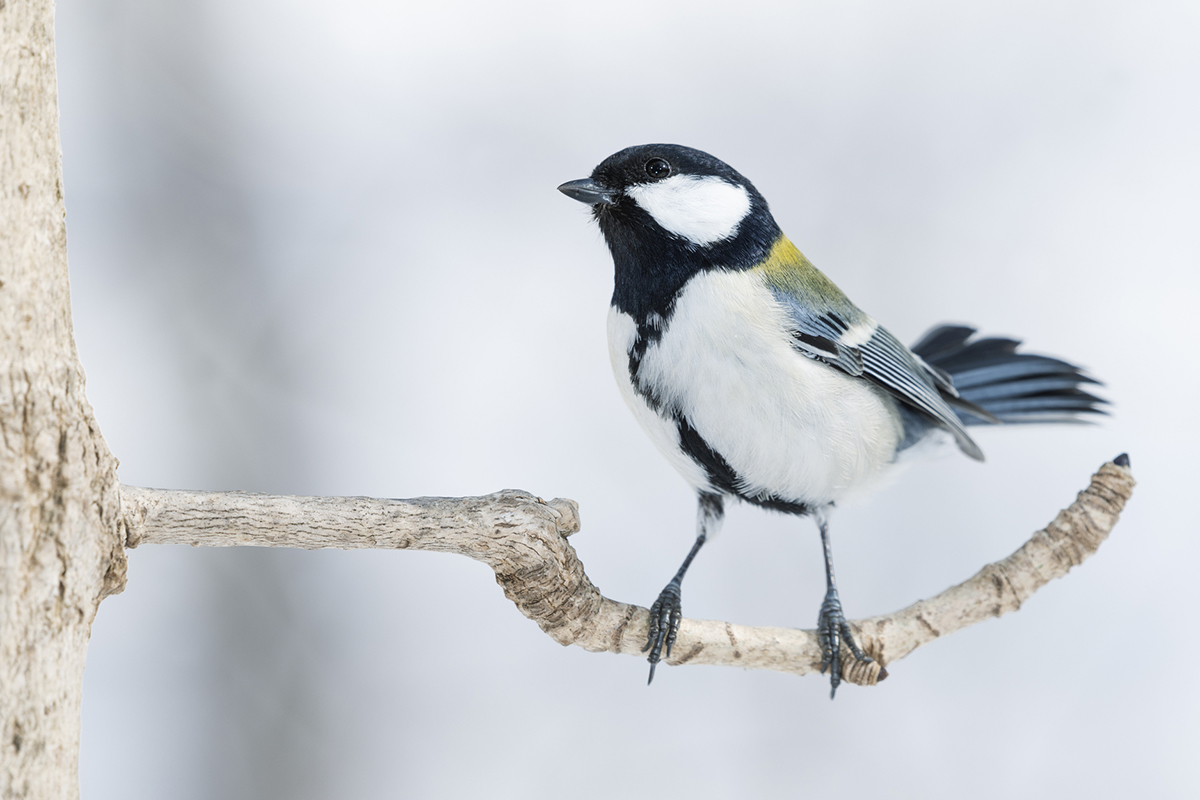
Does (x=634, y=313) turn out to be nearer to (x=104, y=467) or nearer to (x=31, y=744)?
(x=104, y=467)

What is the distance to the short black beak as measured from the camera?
103 cm

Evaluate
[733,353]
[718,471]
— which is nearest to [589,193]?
[733,353]

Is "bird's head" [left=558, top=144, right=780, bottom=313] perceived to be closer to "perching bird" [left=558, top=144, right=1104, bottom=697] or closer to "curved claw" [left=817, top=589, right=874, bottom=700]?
"perching bird" [left=558, top=144, right=1104, bottom=697]

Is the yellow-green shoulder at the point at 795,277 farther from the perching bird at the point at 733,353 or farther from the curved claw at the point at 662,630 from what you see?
the curved claw at the point at 662,630

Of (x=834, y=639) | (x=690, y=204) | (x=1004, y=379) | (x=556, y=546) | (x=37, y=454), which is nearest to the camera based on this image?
(x=37, y=454)

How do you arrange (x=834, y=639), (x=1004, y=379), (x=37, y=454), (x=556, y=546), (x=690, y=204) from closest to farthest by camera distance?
1. (x=37, y=454)
2. (x=556, y=546)
3. (x=690, y=204)
4. (x=834, y=639)
5. (x=1004, y=379)

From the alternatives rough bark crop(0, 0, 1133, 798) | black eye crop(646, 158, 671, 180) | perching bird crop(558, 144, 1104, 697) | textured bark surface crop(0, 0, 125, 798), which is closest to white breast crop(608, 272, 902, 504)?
perching bird crop(558, 144, 1104, 697)

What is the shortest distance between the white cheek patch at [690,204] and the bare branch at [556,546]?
0.34 metres

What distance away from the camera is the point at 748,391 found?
3.26ft

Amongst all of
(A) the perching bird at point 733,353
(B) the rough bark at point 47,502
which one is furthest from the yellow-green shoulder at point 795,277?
(B) the rough bark at point 47,502

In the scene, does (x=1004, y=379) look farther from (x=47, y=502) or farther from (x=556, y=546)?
(x=47, y=502)

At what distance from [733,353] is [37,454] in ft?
2.12

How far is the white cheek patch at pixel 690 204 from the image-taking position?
1.02 meters

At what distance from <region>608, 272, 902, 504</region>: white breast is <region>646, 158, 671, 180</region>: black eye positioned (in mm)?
126
